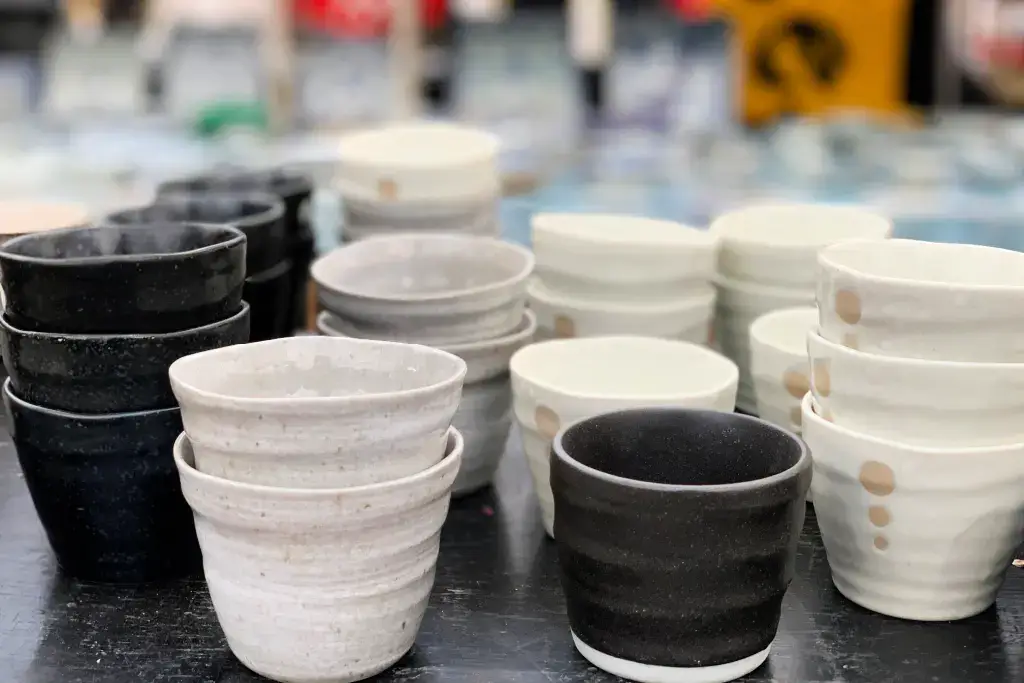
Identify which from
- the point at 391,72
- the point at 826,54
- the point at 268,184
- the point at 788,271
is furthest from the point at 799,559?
the point at 391,72

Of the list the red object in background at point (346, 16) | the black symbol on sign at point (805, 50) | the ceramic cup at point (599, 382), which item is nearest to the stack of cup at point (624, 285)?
the ceramic cup at point (599, 382)

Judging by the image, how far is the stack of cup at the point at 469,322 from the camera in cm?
122

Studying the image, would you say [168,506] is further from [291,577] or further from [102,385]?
[291,577]

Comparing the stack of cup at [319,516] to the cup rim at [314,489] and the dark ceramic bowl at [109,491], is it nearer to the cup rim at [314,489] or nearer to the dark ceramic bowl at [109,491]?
the cup rim at [314,489]

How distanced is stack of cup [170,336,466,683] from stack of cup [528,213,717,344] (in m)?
0.47

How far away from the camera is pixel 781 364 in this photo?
49.6 inches

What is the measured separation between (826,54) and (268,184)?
2212mm

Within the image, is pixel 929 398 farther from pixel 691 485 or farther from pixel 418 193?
pixel 418 193

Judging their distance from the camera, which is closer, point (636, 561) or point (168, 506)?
point (636, 561)

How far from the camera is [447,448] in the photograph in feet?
3.28

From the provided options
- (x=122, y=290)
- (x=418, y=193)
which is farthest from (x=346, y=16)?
(x=122, y=290)

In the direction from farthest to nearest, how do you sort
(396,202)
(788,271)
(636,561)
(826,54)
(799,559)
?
(826,54) < (396,202) < (788,271) < (799,559) < (636,561)

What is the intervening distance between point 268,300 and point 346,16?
4.36 m

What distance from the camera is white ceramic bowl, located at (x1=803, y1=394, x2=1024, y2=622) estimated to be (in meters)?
0.97
